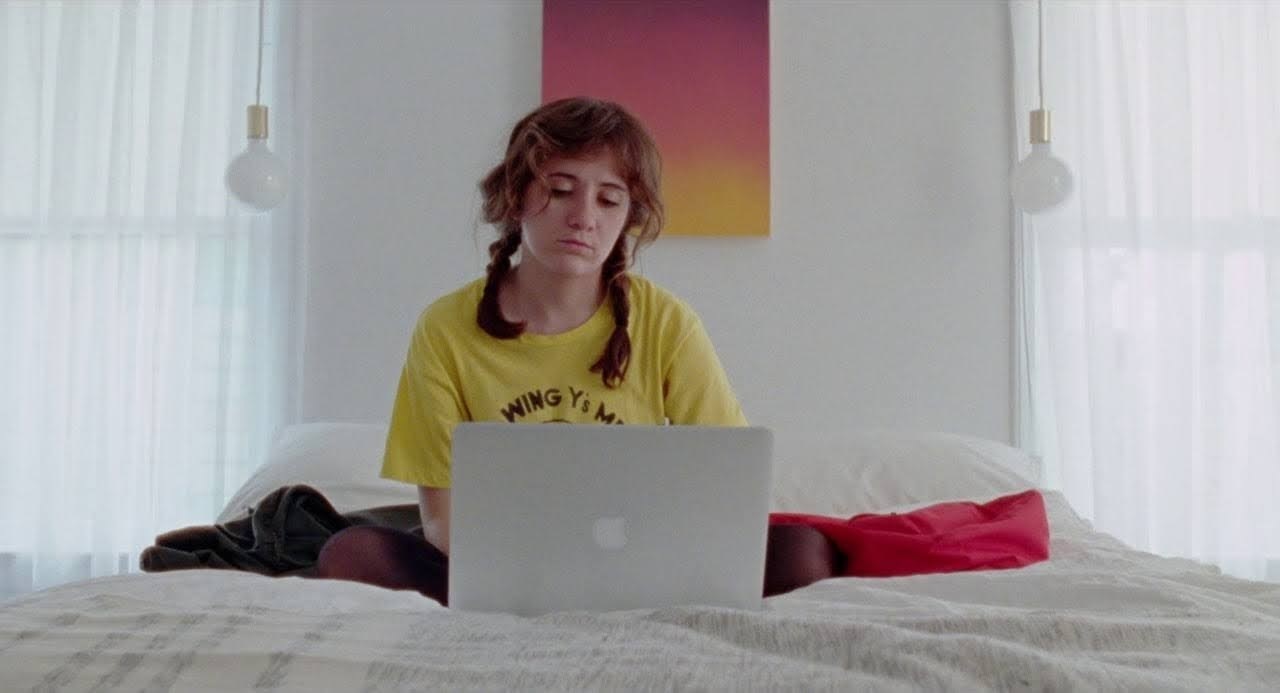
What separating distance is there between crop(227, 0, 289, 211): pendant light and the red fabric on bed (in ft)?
4.68

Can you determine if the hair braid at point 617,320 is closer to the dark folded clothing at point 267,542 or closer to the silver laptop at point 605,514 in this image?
the dark folded clothing at point 267,542

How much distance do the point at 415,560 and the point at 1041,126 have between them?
5.38 feet

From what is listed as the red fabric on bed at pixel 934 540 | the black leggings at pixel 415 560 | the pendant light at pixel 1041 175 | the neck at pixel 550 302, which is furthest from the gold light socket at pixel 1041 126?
the black leggings at pixel 415 560

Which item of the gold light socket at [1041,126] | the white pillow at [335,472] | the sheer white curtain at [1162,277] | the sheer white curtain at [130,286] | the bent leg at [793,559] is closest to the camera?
the bent leg at [793,559]

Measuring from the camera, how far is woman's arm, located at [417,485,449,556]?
183cm

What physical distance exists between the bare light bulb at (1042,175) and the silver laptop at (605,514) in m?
1.67

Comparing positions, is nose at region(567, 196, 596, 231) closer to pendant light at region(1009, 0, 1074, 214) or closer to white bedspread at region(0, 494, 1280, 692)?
white bedspread at region(0, 494, 1280, 692)

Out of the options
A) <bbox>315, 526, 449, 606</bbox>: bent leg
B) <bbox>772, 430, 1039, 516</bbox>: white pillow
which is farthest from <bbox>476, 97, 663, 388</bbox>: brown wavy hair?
<bbox>772, 430, 1039, 516</bbox>: white pillow

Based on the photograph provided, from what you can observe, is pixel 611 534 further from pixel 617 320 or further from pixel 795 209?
pixel 795 209

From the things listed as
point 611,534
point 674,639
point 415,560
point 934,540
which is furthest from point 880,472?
point 674,639

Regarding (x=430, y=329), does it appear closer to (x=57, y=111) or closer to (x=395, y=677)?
(x=395, y=677)

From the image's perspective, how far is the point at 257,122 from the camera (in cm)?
286

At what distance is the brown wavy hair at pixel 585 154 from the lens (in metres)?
1.87

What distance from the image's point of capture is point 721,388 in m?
1.97
